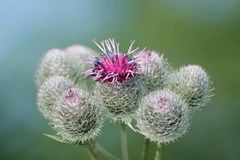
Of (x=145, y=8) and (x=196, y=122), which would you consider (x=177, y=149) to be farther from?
(x=145, y=8)

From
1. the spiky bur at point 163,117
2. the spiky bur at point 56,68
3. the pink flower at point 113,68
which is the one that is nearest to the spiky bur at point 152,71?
the pink flower at point 113,68

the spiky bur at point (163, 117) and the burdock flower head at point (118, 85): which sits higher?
the burdock flower head at point (118, 85)

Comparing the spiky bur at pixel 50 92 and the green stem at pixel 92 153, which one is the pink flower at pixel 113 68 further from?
the green stem at pixel 92 153

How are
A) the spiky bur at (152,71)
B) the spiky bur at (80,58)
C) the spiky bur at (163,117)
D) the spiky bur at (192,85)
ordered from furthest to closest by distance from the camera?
the spiky bur at (80,58)
the spiky bur at (152,71)
the spiky bur at (192,85)
the spiky bur at (163,117)

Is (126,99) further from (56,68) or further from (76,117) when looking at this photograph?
(56,68)

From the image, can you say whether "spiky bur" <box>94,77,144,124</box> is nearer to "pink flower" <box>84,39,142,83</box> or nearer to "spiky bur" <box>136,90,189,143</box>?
"pink flower" <box>84,39,142,83</box>

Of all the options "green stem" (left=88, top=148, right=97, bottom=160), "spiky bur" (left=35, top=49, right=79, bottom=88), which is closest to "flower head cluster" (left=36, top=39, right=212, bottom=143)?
"green stem" (left=88, top=148, right=97, bottom=160)
